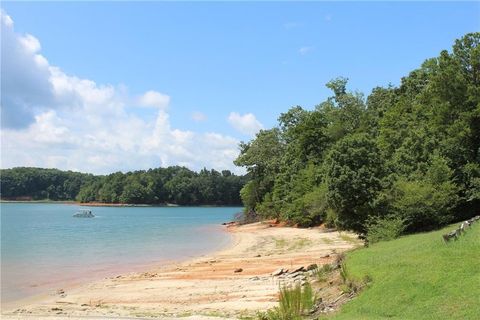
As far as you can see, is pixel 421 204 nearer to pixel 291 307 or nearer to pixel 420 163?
pixel 420 163

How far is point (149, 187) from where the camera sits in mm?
184375

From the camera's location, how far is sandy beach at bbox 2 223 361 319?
18422 millimetres

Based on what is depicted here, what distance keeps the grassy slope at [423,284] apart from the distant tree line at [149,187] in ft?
562

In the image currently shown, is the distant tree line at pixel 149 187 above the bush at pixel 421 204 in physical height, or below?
above

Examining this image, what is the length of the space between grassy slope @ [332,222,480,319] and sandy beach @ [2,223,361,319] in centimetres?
407

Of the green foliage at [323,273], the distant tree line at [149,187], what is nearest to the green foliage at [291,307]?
the green foliage at [323,273]

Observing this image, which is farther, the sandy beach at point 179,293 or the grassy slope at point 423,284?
the sandy beach at point 179,293

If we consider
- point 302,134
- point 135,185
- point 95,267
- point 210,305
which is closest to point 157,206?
point 135,185

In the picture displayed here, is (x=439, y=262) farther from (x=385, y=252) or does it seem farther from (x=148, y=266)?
(x=148, y=266)

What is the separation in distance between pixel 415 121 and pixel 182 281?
25688mm

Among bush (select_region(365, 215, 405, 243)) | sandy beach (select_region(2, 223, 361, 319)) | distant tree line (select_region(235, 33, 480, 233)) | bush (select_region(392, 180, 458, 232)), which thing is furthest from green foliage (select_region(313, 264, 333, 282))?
bush (select_region(392, 180, 458, 232))

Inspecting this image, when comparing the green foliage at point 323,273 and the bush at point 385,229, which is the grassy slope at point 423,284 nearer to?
the green foliage at point 323,273

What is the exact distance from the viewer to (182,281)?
26.4 m

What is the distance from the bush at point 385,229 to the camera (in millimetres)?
26469
